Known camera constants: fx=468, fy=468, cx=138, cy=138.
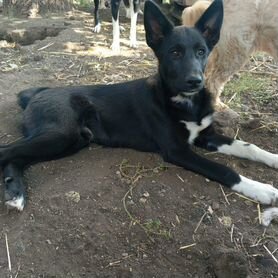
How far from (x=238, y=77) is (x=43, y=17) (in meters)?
3.95

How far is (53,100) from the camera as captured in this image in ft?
13.0

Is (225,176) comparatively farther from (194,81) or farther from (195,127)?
(194,81)

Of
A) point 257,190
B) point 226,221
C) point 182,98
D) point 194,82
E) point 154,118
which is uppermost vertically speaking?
point 194,82

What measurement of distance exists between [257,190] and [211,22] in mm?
1381

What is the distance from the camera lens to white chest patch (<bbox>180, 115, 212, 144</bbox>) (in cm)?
381

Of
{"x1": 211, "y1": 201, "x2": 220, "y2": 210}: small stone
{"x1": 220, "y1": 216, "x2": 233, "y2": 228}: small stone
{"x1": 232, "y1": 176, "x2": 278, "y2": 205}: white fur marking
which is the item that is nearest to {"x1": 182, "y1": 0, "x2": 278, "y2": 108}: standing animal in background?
{"x1": 232, "y1": 176, "x2": 278, "y2": 205}: white fur marking

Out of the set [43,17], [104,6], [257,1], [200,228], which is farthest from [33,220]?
[104,6]

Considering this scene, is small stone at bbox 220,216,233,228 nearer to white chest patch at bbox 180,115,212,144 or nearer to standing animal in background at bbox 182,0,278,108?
white chest patch at bbox 180,115,212,144

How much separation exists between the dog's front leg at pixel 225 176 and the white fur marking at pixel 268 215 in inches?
2.8

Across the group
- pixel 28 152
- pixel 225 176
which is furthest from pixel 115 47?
pixel 225 176

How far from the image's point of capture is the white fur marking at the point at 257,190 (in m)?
3.48

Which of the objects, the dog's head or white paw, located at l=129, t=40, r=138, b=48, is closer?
the dog's head

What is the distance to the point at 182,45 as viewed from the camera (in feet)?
11.7

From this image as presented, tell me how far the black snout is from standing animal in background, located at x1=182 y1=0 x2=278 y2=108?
92cm
